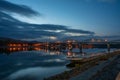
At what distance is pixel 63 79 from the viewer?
27406 millimetres

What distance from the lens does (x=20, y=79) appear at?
127ft

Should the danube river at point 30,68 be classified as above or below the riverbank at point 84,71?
below

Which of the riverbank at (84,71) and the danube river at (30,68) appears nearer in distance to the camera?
the riverbank at (84,71)

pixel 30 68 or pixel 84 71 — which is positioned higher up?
pixel 84 71

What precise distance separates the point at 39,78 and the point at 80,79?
1527 centimetres

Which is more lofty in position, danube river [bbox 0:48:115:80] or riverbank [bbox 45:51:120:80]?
riverbank [bbox 45:51:120:80]

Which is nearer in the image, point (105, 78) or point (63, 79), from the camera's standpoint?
point (105, 78)

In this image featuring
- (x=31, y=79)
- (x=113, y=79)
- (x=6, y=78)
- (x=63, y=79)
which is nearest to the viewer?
(x=113, y=79)

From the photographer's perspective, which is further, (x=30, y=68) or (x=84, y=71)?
(x=30, y=68)

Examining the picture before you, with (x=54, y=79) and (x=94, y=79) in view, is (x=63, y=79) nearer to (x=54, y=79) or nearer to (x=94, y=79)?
(x=54, y=79)

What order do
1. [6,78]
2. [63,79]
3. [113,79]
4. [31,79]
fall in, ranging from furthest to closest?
[6,78] → [31,79] → [63,79] → [113,79]

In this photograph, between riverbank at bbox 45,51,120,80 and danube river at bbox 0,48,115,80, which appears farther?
danube river at bbox 0,48,115,80

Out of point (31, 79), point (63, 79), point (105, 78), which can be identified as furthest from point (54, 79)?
point (31, 79)

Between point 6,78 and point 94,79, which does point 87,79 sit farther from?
point 6,78
